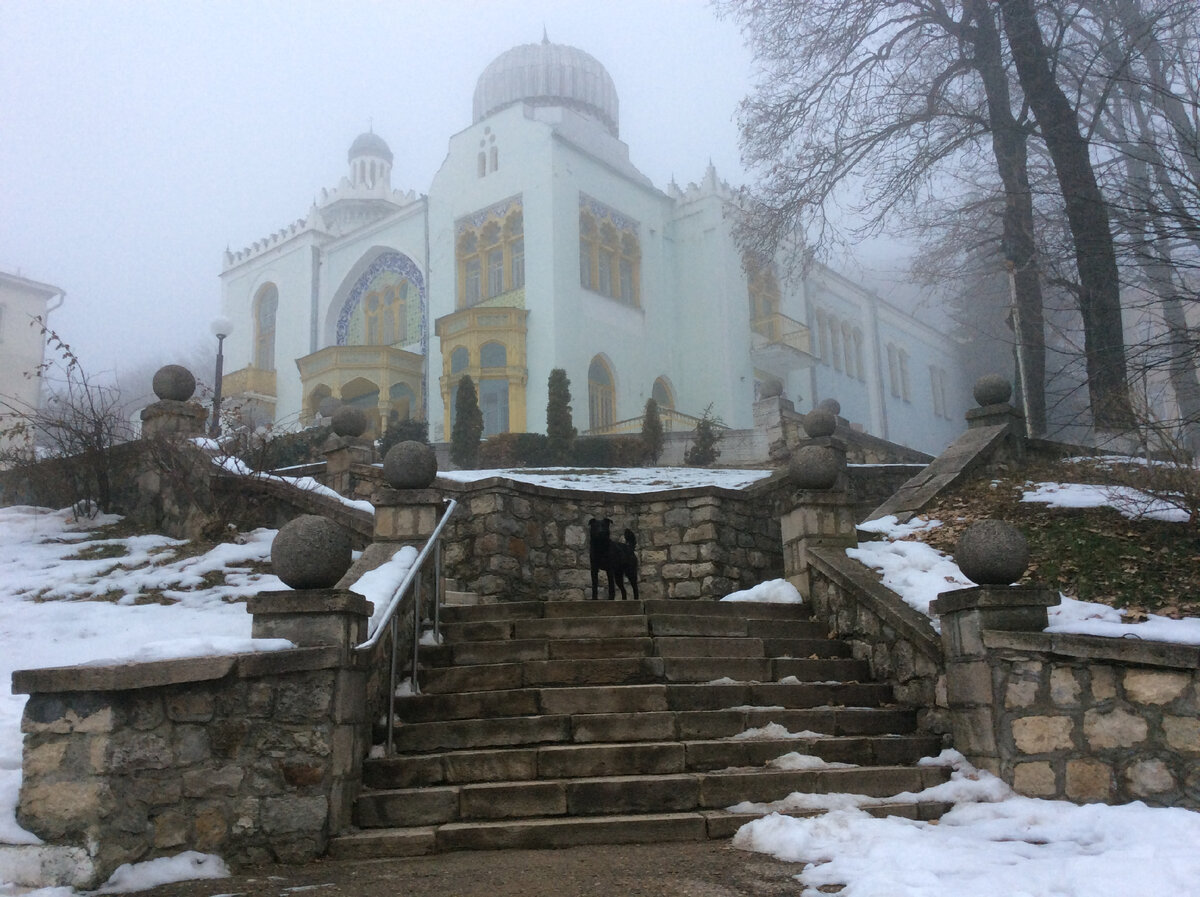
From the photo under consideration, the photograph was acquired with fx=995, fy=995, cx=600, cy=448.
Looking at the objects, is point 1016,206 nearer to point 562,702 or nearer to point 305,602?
point 562,702

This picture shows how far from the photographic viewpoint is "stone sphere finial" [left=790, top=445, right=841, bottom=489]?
26.7ft

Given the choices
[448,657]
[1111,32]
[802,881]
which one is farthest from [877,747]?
[1111,32]

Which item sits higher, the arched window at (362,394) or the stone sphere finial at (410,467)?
the arched window at (362,394)

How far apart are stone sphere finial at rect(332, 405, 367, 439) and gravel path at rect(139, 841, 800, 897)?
8160 millimetres

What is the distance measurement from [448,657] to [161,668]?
7.83 feet

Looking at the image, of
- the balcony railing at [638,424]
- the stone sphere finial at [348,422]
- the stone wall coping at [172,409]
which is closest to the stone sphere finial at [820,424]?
the stone sphere finial at [348,422]

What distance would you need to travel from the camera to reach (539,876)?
424 centimetres

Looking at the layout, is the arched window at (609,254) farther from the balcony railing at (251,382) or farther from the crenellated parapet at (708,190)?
the balcony railing at (251,382)

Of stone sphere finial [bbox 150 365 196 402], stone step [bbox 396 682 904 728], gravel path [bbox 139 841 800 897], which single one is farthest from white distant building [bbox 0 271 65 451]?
gravel path [bbox 139 841 800 897]

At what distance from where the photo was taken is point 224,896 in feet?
13.4

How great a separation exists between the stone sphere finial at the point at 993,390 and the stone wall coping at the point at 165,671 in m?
8.28

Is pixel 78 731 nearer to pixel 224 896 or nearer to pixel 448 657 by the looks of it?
pixel 224 896

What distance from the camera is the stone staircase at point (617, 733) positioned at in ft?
16.4

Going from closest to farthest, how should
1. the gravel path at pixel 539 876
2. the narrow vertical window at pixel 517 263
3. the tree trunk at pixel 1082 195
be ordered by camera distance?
1. the gravel path at pixel 539 876
2. the tree trunk at pixel 1082 195
3. the narrow vertical window at pixel 517 263
